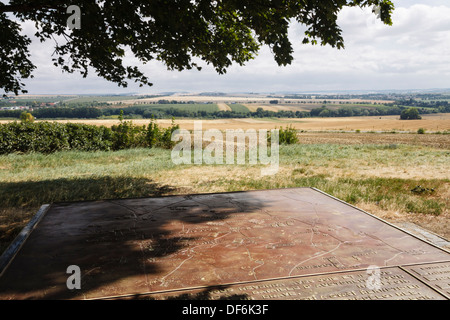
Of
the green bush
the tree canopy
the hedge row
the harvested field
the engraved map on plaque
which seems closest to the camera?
the engraved map on plaque

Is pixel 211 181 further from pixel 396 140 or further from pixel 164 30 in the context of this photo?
pixel 396 140

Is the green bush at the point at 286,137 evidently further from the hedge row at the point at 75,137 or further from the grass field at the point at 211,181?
the grass field at the point at 211,181

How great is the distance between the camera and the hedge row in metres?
16.7

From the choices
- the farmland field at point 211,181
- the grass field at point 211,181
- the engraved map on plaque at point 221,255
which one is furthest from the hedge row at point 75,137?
the engraved map on plaque at point 221,255

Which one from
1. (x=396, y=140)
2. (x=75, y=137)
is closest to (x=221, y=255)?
(x=75, y=137)

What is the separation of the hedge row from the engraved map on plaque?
13730mm

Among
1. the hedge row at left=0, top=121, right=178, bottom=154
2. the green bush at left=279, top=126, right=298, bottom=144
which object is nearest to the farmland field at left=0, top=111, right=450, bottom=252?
the hedge row at left=0, top=121, right=178, bottom=154

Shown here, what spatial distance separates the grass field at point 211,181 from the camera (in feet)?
26.5

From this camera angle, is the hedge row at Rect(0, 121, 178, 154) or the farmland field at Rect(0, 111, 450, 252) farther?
the hedge row at Rect(0, 121, 178, 154)

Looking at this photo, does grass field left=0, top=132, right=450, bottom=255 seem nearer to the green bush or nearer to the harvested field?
the green bush

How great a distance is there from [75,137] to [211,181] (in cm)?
1134

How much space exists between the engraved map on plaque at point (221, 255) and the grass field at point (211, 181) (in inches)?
113
